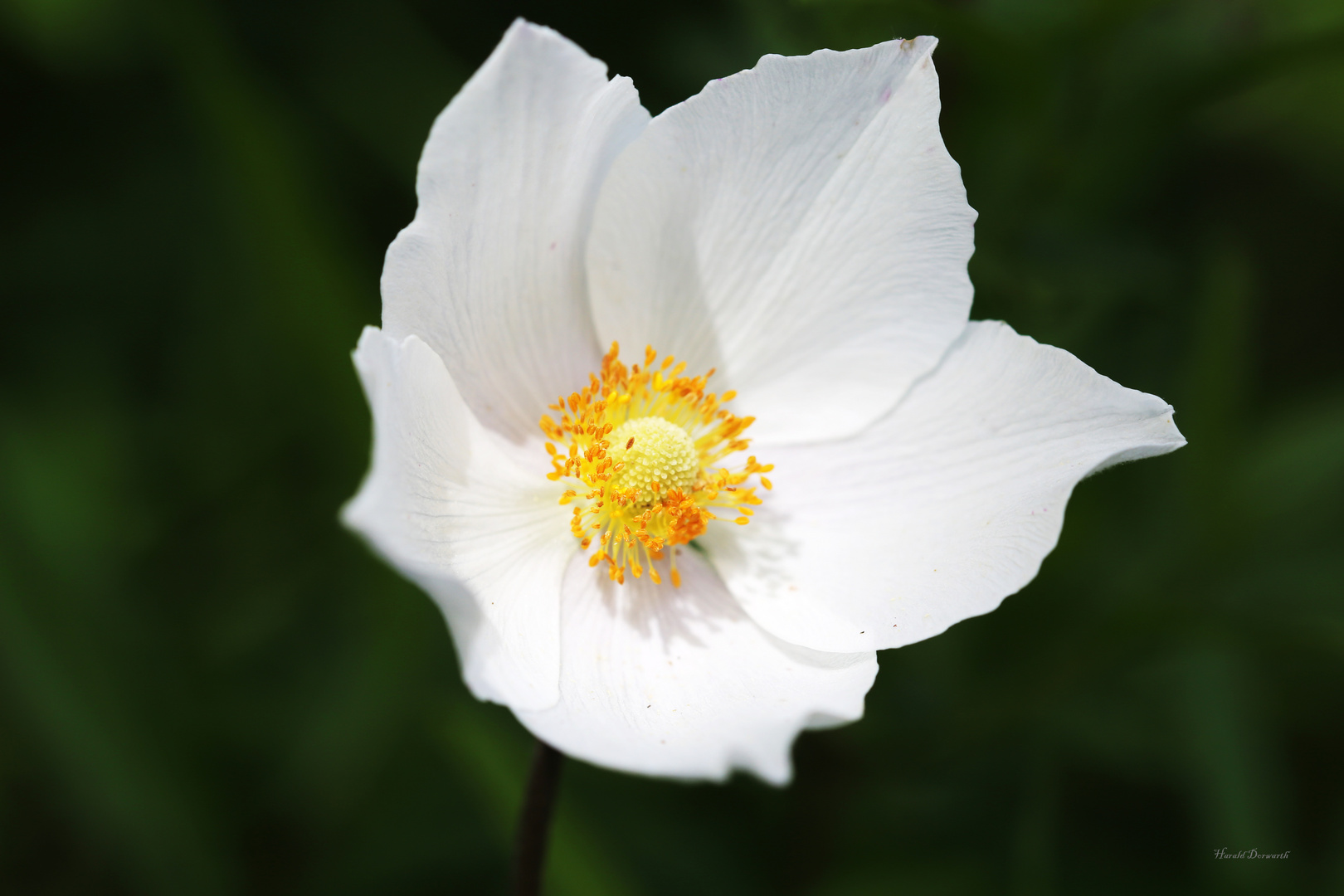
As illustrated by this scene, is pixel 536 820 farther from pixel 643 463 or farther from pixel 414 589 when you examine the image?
pixel 414 589

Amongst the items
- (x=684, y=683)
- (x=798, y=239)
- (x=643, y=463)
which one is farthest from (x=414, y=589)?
(x=798, y=239)

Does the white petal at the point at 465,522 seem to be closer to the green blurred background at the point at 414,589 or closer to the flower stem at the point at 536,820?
the flower stem at the point at 536,820

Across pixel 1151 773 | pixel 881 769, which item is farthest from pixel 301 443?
pixel 1151 773

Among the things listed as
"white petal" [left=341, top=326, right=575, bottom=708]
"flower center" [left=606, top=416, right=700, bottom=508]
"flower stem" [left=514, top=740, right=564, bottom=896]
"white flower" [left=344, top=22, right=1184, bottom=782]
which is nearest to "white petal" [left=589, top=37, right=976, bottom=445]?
"white flower" [left=344, top=22, right=1184, bottom=782]

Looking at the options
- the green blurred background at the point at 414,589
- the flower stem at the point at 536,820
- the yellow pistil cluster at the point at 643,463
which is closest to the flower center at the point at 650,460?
the yellow pistil cluster at the point at 643,463

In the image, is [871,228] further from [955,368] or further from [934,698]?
[934,698]

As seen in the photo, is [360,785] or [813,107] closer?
[813,107]

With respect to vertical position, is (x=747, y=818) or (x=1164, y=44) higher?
(x=1164, y=44)
